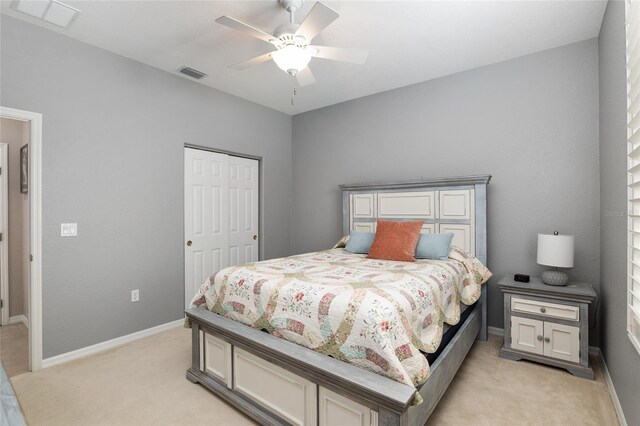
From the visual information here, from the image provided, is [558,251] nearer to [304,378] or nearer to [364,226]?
[364,226]

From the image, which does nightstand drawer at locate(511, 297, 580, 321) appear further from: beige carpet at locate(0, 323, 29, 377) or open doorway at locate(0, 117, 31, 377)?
open doorway at locate(0, 117, 31, 377)

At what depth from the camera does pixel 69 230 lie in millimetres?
2779

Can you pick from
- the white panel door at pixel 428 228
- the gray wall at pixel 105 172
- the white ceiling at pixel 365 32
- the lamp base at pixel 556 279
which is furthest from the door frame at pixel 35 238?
the lamp base at pixel 556 279

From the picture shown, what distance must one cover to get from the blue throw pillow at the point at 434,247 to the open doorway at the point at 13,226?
408 centimetres

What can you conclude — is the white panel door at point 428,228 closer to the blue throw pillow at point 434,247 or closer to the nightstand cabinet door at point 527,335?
the blue throw pillow at point 434,247

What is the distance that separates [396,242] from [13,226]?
13.7 ft

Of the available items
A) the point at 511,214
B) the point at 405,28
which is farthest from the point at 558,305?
the point at 405,28

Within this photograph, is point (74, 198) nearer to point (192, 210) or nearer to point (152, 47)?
point (192, 210)

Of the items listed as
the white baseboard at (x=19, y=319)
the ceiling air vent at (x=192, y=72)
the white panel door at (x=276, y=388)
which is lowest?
the white baseboard at (x=19, y=319)

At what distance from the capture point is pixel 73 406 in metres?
2.09

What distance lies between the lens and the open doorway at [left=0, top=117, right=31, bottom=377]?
347 cm

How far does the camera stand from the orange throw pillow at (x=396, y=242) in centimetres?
299

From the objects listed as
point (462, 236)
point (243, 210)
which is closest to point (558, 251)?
point (462, 236)

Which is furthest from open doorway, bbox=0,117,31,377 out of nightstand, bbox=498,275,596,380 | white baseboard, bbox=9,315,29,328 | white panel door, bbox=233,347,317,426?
nightstand, bbox=498,275,596,380
